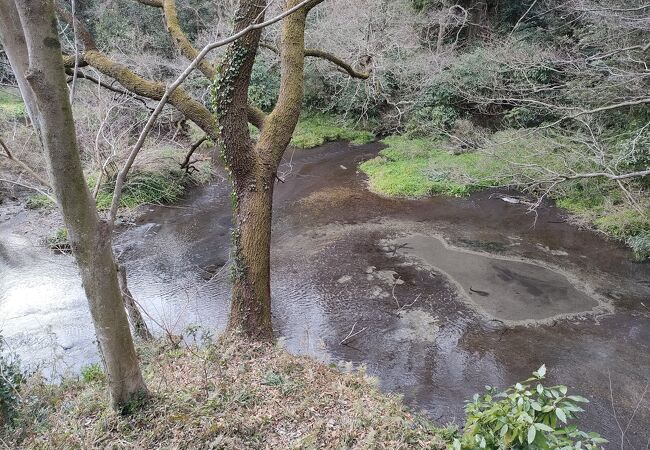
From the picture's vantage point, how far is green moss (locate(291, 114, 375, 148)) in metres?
18.2

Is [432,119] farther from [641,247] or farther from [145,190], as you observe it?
[145,190]

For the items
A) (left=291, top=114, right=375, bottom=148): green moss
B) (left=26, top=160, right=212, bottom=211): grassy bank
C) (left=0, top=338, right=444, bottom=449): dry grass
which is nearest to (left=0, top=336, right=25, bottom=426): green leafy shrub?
(left=0, top=338, right=444, bottom=449): dry grass

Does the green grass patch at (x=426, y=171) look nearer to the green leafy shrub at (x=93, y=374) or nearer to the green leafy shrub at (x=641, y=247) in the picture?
the green leafy shrub at (x=641, y=247)

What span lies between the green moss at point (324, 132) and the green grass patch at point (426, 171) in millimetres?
2718

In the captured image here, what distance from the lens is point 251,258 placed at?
18.0ft

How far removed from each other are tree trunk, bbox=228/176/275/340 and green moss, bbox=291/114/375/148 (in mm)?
12735

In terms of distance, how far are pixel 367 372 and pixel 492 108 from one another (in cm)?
1348

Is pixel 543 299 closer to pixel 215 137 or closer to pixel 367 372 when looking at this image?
pixel 367 372

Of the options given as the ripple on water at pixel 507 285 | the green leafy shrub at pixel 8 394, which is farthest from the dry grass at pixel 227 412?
the ripple on water at pixel 507 285

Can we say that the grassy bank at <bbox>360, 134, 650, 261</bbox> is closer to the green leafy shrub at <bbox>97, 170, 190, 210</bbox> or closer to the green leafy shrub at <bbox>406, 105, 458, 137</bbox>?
the green leafy shrub at <bbox>406, 105, 458, 137</bbox>

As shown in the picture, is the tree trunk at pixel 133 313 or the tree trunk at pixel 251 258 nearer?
the tree trunk at pixel 251 258

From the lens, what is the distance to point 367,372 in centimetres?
619

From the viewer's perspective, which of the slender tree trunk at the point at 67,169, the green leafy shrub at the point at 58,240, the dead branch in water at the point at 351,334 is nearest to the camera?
the slender tree trunk at the point at 67,169

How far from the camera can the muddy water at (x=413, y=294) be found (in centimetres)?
622
